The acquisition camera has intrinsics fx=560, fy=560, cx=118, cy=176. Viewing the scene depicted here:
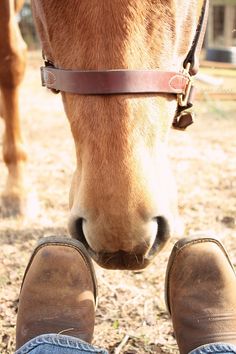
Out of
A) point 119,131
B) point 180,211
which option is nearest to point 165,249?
point 180,211

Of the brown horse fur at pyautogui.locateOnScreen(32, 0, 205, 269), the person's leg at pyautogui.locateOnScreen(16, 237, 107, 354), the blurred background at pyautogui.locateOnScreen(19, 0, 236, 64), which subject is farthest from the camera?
the blurred background at pyautogui.locateOnScreen(19, 0, 236, 64)

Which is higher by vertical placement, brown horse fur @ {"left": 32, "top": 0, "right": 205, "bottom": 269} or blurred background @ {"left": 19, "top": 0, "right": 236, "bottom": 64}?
brown horse fur @ {"left": 32, "top": 0, "right": 205, "bottom": 269}

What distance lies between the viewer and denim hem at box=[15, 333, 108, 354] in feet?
4.25

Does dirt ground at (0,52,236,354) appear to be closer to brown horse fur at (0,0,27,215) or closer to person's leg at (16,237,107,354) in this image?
brown horse fur at (0,0,27,215)

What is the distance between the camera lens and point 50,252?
5.02 ft

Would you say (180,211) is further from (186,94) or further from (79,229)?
(79,229)

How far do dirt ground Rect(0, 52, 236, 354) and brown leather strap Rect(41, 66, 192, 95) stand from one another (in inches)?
30.3

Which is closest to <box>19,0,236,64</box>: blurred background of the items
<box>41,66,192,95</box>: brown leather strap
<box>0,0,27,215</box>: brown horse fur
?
<box>0,0,27,215</box>: brown horse fur

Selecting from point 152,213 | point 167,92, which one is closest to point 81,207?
point 152,213

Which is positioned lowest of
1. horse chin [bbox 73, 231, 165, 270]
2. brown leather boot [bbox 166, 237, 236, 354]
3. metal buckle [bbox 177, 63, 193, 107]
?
brown leather boot [bbox 166, 237, 236, 354]

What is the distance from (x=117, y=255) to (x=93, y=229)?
92 mm

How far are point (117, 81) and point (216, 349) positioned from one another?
66 cm

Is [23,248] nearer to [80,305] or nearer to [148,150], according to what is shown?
[80,305]

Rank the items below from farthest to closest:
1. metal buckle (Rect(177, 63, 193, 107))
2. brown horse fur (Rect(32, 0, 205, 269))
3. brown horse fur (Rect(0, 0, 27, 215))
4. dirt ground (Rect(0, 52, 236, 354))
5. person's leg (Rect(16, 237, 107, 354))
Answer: brown horse fur (Rect(0, 0, 27, 215)) < dirt ground (Rect(0, 52, 236, 354)) < metal buckle (Rect(177, 63, 193, 107)) < person's leg (Rect(16, 237, 107, 354)) < brown horse fur (Rect(32, 0, 205, 269))
